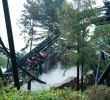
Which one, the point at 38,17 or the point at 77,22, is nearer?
the point at 77,22

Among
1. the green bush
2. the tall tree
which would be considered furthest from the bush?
the tall tree

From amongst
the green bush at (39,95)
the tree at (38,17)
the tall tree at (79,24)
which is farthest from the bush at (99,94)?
the tree at (38,17)

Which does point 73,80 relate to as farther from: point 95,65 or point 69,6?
point 69,6

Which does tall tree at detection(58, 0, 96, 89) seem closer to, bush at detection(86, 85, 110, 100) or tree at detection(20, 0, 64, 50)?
bush at detection(86, 85, 110, 100)

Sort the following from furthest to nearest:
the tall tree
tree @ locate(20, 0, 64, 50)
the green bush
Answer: tree @ locate(20, 0, 64, 50) → the tall tree → the green bush

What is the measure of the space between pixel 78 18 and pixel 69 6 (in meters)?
0.70

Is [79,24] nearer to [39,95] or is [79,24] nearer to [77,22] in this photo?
[77,22]

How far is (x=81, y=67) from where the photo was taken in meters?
14.8

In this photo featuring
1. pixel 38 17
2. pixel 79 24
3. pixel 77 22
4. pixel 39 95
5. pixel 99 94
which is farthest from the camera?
pixel 38 17

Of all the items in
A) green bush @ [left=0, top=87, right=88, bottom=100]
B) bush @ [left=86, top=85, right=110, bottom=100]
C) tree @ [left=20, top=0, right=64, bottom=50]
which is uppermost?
green bush @ [left=0, top=87, right=88, bottom=100]

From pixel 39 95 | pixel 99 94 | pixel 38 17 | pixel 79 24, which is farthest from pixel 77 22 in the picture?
pixel 38 17

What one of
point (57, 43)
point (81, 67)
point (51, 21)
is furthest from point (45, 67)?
point (51, 21)

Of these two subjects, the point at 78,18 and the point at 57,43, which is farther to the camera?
the point at 57,43

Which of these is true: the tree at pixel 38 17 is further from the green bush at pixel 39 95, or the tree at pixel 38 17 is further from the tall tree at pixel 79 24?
the green bush at pixel 39 95
